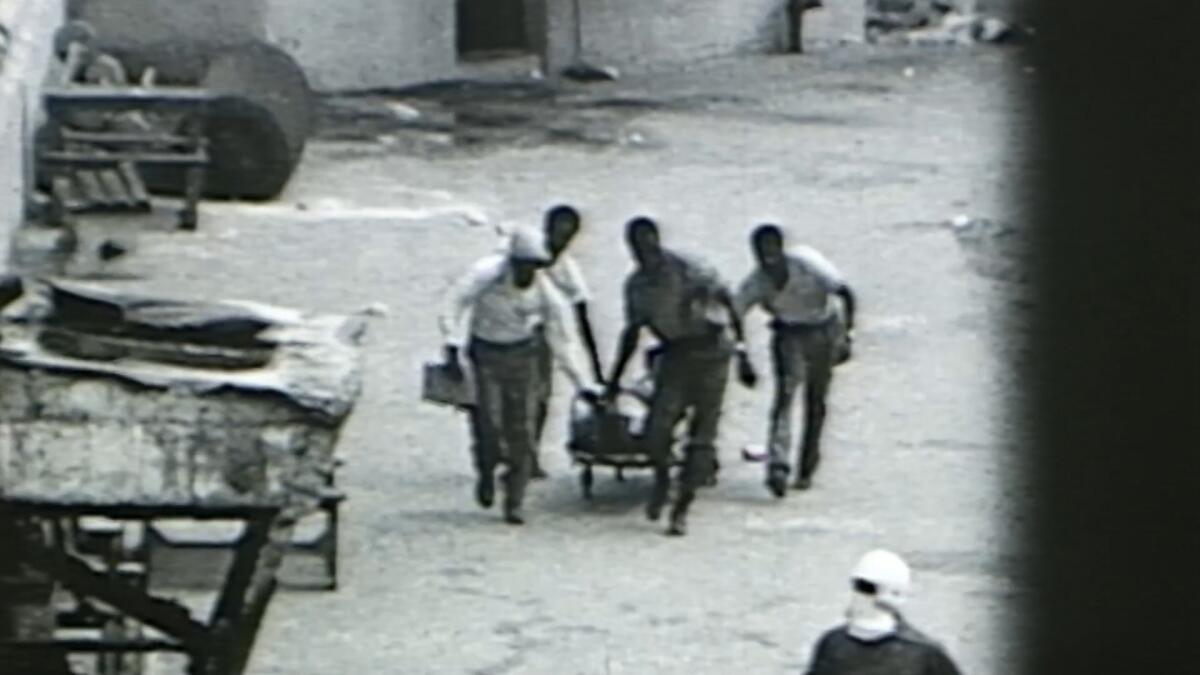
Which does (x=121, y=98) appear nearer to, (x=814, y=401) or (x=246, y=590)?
(x=814, y=401)

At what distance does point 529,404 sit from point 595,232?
169 centimetres

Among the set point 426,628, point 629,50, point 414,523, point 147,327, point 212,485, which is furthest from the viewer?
point 629,50

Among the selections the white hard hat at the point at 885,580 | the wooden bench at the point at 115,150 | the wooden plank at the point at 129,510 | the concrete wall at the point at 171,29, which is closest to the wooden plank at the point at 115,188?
the wooden bench at the point at 115,150

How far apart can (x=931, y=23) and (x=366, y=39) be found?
81.8 inches

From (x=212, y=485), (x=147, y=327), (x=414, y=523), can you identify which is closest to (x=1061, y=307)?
(x=212, y=485)

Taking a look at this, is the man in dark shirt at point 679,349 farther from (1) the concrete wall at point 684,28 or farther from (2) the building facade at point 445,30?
(1) the concrete wall at point 684,28

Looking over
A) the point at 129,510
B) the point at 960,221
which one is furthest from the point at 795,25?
the point at 129,510

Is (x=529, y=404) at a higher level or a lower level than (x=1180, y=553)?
lower

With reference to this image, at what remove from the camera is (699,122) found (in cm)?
837

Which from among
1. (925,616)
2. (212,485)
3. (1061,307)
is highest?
(1061,307)

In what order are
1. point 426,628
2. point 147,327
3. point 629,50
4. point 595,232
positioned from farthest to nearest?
point 629,50 → point 595,232 → point 426,628 → point 147,327

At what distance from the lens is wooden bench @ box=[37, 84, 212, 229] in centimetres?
574

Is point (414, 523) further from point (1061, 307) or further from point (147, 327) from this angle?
point (1061, 307)

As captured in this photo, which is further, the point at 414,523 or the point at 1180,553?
the point at 414,523
